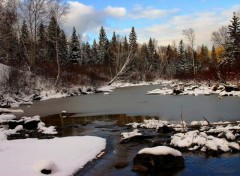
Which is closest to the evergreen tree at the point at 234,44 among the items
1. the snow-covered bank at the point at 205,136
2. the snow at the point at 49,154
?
the snow-covered bank at the point at 205,136

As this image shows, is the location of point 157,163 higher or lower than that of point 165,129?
lower

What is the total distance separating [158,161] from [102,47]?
2944 inches

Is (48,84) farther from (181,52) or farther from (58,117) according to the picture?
(181,52)

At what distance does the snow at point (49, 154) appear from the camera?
891cm

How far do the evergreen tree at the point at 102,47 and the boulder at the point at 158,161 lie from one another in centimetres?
6827

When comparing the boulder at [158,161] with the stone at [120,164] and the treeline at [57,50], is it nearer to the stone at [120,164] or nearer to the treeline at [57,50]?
the stone at [120,164]

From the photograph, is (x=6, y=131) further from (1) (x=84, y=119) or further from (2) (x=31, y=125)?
(1) (x=84, y=119)

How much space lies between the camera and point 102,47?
83250 millimetres

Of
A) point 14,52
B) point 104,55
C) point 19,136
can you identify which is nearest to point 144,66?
point 104,55

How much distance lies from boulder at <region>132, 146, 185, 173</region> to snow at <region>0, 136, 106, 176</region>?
5.38ft

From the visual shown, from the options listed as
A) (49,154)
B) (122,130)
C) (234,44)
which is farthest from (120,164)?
(234,44)

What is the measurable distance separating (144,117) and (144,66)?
75.1 meters

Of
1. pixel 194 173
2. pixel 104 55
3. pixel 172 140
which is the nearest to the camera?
pixel 194 173

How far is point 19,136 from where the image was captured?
15.0 metres
